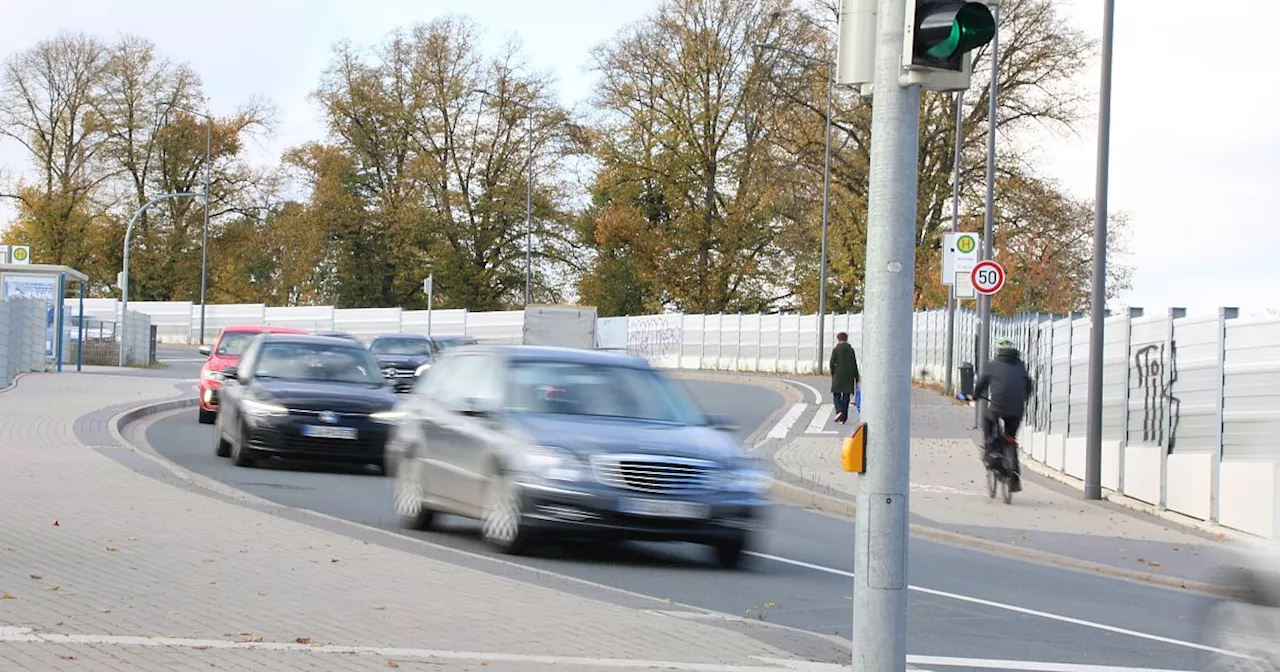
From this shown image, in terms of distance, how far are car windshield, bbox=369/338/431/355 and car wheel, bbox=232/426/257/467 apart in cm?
1848

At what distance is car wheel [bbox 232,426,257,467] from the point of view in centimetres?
1977

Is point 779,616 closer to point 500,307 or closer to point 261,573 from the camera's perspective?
point 261,573

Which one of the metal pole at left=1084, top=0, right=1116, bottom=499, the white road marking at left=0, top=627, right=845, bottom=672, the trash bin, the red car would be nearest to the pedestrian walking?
the trash bin

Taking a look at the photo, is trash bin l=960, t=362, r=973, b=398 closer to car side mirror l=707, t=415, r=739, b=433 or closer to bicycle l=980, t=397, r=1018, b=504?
bicycle l=980, t=397, r=1018, b=504

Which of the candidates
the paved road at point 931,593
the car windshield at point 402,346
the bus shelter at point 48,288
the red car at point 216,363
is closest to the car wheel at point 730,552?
the paved road at point 931,593

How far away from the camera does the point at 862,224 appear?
60.7 meters

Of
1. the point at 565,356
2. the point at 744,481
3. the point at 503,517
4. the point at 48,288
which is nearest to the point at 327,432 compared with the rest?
the point at 565,356

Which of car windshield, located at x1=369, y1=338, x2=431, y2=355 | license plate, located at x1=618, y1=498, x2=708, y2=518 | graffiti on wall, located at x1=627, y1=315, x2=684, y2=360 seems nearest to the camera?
license plate, located at x1=618, y1=498, x2=708, y2=518

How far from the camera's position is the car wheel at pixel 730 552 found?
12.6 meters

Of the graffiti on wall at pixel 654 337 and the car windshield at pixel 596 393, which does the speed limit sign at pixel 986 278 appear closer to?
the car windshield at pixel 596 393

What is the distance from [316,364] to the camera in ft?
68.4

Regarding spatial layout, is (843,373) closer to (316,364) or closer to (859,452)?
(316,364)

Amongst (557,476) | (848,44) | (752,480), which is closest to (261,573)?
(557,476)

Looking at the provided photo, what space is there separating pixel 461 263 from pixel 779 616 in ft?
225
